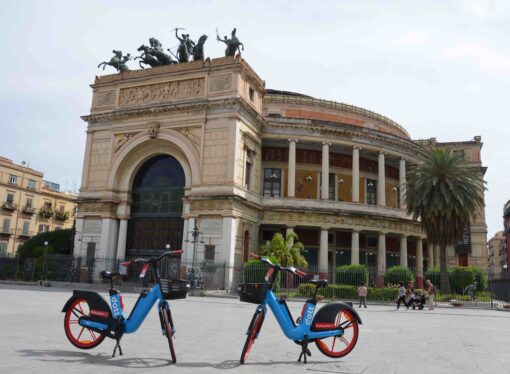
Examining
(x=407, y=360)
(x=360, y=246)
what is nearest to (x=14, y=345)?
(x=407, y=360)

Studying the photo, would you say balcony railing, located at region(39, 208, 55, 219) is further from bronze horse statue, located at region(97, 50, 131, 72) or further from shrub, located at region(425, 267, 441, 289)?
shrub, located at region(425, 267, 441, 289)

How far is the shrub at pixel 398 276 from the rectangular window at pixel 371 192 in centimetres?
1154

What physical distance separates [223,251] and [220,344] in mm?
21349

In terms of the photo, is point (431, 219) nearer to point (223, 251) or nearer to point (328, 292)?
point (328, 292)

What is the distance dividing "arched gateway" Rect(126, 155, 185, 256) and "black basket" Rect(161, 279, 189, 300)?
25.8m

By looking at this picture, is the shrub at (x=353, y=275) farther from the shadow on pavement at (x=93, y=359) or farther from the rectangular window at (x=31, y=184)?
the rectangular window at (x=31, y=184)

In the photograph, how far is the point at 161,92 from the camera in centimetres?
3372

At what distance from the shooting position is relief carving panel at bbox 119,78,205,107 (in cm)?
3269

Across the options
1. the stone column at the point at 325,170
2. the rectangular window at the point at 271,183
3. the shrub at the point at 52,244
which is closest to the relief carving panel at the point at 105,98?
the shrub at the point at 52,244

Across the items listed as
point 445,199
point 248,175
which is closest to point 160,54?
point 248,175

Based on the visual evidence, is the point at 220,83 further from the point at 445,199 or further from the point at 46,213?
the point at 46,213

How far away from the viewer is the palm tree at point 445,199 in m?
29.3

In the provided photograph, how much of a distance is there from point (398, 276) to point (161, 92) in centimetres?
2045

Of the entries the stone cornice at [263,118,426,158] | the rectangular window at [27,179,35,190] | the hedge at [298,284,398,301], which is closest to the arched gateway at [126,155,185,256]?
the stone cornice at [263,118,426,158]
